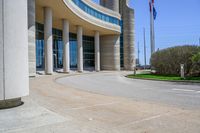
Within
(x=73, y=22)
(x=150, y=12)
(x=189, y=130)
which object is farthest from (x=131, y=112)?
(x=150, y=12)

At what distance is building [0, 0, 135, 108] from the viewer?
8.80 meters

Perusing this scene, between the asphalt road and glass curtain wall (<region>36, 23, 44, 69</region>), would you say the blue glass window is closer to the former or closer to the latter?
glass curtain wall (<region>36, 23, 44, 69</region>)

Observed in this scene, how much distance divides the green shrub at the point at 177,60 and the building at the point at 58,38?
46.1 feet

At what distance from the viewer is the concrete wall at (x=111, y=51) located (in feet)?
193

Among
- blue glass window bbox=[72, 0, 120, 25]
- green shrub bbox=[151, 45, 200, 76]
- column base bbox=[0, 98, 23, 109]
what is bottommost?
column base bbox=[0, 98, 23, 109]

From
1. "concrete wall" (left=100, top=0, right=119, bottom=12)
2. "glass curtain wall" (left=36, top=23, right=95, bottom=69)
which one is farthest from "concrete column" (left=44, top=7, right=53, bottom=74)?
"concrete wall" (left=100, top=0, right=119, bottom=12)

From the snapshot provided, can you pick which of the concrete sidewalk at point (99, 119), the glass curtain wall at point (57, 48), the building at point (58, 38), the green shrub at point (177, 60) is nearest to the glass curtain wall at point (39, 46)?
the building at point (58, 38)

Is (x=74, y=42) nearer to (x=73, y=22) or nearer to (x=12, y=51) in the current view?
(x=73, y=22)

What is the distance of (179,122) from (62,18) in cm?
3587

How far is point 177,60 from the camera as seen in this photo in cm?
3017

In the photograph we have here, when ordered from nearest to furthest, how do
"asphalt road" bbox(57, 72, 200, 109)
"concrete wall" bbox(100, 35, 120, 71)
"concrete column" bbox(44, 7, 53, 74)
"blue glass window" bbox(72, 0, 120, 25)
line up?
"asphalt road" bbox(57, 72, 200, 109) < "concrete column" bbox(44, 7, 53, 74) < "blue glass window" bbox(72, 0, 120, 25) < "concrete wall" bbox(100, 35, 120, 71)

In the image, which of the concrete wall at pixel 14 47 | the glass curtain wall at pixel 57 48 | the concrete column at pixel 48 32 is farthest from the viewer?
the glass curtain wall at pixel 57 48

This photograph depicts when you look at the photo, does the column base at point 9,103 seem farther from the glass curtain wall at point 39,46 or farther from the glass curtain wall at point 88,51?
the glass curtain wall at point 88,51

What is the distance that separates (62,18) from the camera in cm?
4078
